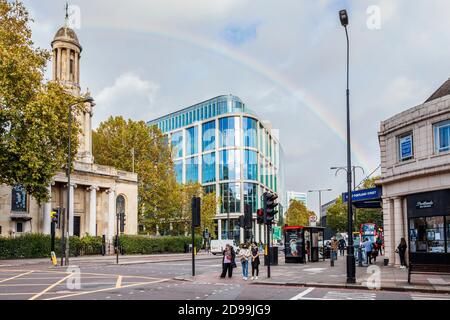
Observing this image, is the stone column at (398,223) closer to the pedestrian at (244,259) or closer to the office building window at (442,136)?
the office building window at (442,136)

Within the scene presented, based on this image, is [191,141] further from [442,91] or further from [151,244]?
[442,91]

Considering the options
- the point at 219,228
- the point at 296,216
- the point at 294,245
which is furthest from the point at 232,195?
the point at 294,245

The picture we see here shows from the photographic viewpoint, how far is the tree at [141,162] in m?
71.2

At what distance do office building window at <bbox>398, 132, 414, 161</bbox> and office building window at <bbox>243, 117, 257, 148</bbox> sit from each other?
72065mm

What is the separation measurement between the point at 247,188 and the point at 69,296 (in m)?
85.5

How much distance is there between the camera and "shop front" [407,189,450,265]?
79.8 feet

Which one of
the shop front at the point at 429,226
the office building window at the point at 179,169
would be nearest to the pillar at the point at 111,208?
the shop front at the point at 429,226

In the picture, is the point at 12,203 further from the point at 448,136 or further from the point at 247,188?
A: the point at 247,188

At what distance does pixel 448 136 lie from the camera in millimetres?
24422

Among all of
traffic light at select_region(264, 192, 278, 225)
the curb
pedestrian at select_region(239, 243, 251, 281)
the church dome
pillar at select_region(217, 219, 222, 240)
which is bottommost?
pillar at select_region(217, 219, 222, 240)

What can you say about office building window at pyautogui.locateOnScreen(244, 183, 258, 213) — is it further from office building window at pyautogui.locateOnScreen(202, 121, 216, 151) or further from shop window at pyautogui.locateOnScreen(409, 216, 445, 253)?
shop window at pyautogui.locateOnScreen(409, 216, 445, 253)

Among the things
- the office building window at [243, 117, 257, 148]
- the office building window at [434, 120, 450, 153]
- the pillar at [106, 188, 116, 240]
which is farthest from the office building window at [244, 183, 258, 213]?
the office building window at [434, 120, 450, 153]

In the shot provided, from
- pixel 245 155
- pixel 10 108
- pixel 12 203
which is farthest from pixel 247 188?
pixel 10 108

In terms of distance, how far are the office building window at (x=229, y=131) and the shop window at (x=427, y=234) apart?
7322cm
